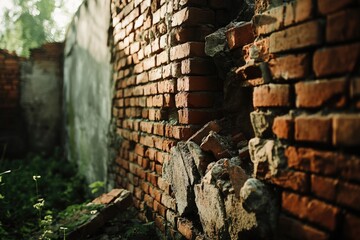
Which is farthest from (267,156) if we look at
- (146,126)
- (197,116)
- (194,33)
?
(146,126)

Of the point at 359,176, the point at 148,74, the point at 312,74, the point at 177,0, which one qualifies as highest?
the point at 177,0

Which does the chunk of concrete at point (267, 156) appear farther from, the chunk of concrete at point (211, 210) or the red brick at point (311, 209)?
the chunk of concrete at point (211, 210)

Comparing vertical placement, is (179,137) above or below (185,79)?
below

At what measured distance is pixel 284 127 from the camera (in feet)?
3.51

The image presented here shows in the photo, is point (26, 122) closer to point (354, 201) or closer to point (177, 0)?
point (177, 0)

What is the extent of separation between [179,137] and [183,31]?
2.03 feet

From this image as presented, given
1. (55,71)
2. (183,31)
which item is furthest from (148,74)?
(55,71)

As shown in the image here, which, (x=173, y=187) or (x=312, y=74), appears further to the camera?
(x=173, y=187)

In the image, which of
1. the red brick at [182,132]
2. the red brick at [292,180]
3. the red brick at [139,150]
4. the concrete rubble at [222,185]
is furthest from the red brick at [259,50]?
the red brick at [139,150]

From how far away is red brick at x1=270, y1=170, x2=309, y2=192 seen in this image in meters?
1.00

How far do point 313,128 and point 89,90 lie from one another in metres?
3.69

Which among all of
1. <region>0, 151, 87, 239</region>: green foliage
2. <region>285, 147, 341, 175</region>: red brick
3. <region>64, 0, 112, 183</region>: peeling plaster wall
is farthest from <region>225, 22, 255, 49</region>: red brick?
<region>64, 0, 112, 183</region>: peeling plaster wall

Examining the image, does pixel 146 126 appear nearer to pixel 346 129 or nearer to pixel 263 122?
pixel 263 122

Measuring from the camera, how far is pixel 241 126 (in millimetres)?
1573
